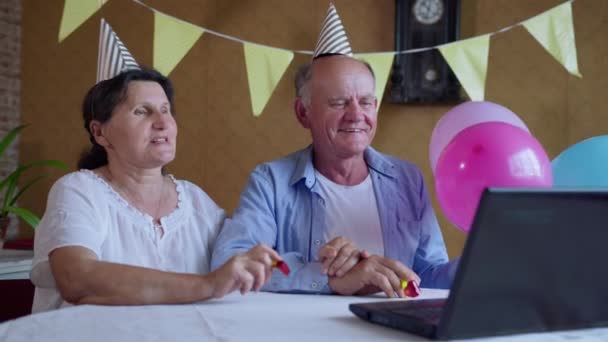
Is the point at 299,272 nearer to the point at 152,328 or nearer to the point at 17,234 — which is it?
the point at 152,328

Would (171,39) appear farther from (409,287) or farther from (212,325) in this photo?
(212,325)

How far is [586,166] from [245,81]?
7.82 ft

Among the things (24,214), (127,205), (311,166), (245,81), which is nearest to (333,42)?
(311,166)

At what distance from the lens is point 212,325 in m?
0.98

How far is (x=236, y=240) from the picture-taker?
160 centimetres

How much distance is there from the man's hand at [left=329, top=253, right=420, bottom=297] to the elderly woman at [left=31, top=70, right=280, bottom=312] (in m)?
0.21

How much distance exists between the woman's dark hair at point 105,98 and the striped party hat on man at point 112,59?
0.06 m

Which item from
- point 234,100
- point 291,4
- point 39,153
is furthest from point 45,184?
point 291,4

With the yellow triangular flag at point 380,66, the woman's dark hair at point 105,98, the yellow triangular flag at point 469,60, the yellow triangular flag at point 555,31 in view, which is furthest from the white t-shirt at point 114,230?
the yellow triangular flag at point 555,31

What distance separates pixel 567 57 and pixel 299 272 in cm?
149

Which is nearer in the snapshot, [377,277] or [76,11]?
[377,277]

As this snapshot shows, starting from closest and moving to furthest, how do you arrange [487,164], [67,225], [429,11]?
[67,225]
[487,164]
[429,11]

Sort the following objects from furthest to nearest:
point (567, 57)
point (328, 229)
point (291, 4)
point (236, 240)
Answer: point (291, 4) → point (567, 57) → point (328, 229) → point (236, 240)

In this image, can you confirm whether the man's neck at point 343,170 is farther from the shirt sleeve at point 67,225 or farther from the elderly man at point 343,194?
the shirt sleeve at point 67,225
